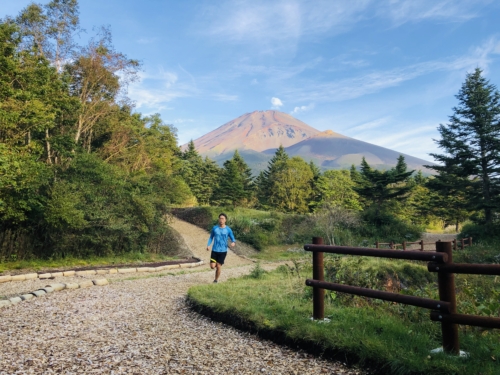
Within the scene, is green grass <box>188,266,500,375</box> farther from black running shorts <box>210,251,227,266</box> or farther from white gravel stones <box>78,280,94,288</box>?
white gravel stones <box>78,280,94,288</box>

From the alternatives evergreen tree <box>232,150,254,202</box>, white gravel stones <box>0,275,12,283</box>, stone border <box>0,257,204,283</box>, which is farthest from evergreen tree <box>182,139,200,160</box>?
white gravel stones <box>0,275,12,283</box>

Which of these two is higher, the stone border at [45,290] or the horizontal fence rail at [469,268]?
the horizontal fence rail at [469,268]

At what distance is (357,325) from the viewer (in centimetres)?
357

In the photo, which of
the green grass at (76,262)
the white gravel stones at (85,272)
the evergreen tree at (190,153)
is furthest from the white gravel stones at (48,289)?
the evergreen tree at (190,153)

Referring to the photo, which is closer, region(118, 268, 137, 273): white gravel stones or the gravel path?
the gravel path

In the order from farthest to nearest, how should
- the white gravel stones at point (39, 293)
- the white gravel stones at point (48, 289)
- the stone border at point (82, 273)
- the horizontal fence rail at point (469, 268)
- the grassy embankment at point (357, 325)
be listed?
1. the stone border at point (82, 273)
2. the white gravel stones at point (48, 289)
3. the white gravel stones at point (39, 293)
4. the grassy embankment at point (357, 325)
5. the horizontal fence rail at point (469, 268)

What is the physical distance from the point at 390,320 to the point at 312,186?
37.6 meters

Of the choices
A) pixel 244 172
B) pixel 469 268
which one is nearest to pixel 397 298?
pixel 469 268

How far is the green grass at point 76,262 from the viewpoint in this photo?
35.1ft

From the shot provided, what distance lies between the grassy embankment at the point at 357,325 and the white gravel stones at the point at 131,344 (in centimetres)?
18

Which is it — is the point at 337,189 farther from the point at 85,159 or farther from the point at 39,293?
the point at 39,293

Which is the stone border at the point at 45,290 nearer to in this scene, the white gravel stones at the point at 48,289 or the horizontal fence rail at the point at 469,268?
the white gravel stones at the point at 48,289

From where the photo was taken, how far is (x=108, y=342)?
12.9 ft

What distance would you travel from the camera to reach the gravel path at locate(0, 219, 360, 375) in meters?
3.15
